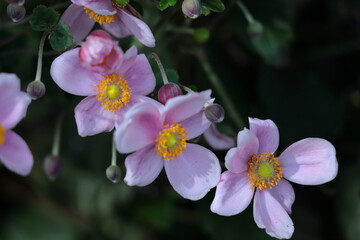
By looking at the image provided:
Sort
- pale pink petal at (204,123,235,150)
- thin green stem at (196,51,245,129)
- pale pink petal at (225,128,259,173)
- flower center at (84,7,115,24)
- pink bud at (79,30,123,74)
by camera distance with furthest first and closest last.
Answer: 1. thin green stem at (196,51,245,129)
2. pale pink petal at (204,123,235,150)
3. flower center at (84,7,115,24)
4. pale pink petal at (225,128,259,173)
5. pink bud at (79,30,123,74)

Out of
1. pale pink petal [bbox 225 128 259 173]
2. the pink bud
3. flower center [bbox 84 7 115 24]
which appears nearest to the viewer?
the pink bud

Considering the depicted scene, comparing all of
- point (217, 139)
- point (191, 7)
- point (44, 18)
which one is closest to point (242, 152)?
point (217, 139)

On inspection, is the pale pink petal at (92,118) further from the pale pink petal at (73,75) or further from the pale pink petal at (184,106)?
the pale pink petal at (184,106)

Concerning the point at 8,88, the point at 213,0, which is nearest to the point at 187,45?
the point at 213,0

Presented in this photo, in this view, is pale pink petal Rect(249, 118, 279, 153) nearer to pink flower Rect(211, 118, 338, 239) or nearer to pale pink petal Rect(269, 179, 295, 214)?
pink flower Rect(211, 118, 338, 239)

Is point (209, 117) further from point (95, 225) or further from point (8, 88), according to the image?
point (95, 225)

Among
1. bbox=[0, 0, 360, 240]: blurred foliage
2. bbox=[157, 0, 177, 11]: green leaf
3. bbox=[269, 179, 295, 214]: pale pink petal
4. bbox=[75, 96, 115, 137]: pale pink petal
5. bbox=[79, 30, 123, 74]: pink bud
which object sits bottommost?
bbox=[0, 0, 360, 240]: blurred foliage

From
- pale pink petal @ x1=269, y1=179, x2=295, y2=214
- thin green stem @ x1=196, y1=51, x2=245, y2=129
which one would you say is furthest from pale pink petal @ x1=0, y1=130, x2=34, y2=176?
thin green stem @ x1=196, y1=51, x2=245, y2=129
